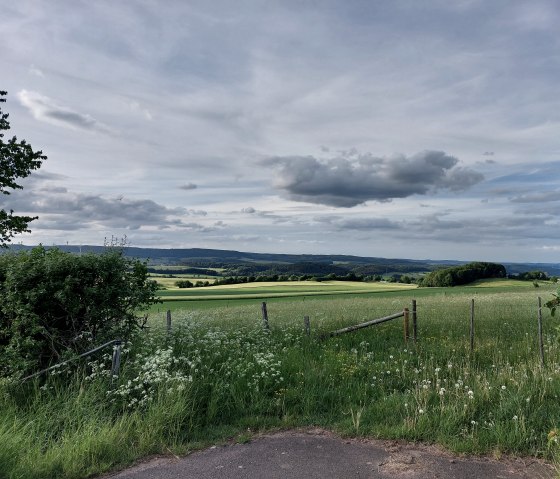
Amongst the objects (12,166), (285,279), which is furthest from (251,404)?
(285,279)

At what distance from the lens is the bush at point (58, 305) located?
8453 millimetres

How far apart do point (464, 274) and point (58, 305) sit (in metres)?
75.7

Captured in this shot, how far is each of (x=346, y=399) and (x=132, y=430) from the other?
3.58 meters

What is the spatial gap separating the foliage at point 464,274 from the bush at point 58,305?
71337 millimetres

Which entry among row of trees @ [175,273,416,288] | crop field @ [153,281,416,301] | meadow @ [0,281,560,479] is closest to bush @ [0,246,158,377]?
meadow @ [0,281,560,479]

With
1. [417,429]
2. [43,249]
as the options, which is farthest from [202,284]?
[417,429]

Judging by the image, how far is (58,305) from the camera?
8.95 metres

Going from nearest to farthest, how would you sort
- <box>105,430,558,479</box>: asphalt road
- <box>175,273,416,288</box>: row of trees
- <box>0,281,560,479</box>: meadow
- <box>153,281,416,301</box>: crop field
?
<box>105,430,558,479</box>: asphalt road < <box>0,281,560,479</box>: meadow < <box>153,281,416,301</box>: crop field < <box>175,273,416,288</box>: row of trees

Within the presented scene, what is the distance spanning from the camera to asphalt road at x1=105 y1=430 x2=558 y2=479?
5.40 meters

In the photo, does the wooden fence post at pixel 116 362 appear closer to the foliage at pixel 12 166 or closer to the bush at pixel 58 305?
the bush at pixel 58 305

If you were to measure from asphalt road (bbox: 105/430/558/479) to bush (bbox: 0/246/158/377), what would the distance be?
391 cm

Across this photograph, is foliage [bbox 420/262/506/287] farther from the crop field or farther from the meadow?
the meadow

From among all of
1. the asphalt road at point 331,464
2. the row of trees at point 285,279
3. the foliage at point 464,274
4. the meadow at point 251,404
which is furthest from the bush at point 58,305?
the foliage at point 464,274

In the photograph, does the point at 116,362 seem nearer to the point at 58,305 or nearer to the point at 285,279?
the point at 58,305
